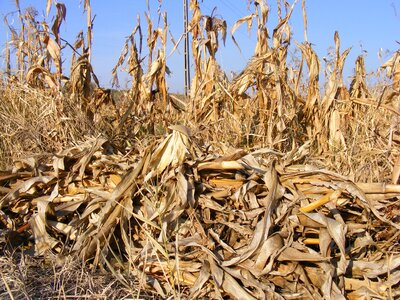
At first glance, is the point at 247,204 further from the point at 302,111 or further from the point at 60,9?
the point at 60,9

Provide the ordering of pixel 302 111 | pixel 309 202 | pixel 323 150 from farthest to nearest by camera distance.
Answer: pixel 302 111
pixel 323 150
pixel 309 202

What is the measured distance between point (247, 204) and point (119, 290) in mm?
618

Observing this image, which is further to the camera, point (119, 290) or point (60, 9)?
point (60, 9)

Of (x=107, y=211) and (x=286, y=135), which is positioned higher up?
(x=286, y=135)

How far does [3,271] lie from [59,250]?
0.27 m

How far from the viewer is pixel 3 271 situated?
5.32 feet

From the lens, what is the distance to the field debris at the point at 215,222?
1.59 metres

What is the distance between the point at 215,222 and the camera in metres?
1.81

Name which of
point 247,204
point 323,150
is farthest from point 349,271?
point 323,150

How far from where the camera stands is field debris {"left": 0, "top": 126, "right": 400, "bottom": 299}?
1.59 m

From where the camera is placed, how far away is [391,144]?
221 cm

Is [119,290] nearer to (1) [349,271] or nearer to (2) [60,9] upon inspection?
(1) [349,271]

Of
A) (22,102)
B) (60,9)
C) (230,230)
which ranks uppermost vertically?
(60,9)

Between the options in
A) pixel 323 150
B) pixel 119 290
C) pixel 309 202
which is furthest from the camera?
pixel 323 150
